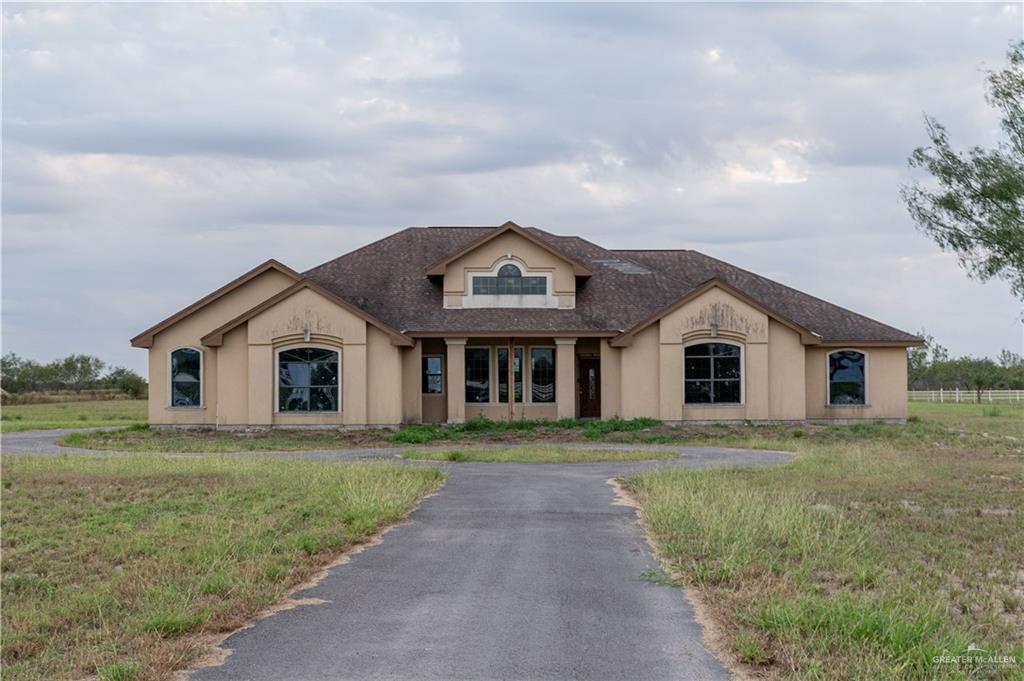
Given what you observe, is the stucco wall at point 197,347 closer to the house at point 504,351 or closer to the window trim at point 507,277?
the house at point 504,351

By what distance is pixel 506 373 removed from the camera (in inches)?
1366

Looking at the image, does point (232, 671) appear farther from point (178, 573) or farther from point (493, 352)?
point (493, 352)

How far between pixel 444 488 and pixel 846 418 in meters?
Result: 19.7

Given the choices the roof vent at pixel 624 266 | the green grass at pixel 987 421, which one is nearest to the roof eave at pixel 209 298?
the roof vent at pixel 624 266

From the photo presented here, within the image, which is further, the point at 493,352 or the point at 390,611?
the point at 493,352

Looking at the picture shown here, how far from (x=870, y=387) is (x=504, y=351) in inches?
447

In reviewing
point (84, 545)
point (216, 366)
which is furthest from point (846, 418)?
point (84, 545)

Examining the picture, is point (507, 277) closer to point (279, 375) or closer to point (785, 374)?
point (279, 375)

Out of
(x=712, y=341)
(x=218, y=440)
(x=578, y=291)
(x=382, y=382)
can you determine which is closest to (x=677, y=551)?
(x=218, y=440)

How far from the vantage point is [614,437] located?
30.1 meters

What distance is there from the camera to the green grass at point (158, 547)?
8531 mm

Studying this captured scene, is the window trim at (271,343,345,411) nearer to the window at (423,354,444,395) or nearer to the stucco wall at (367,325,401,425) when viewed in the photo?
the stucco wall at (367,325,401,425)

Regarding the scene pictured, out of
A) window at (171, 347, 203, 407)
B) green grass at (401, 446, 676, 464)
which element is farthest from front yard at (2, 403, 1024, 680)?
window at (171, 347, 203, 407)

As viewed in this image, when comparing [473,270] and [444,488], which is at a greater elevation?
[473,270]
